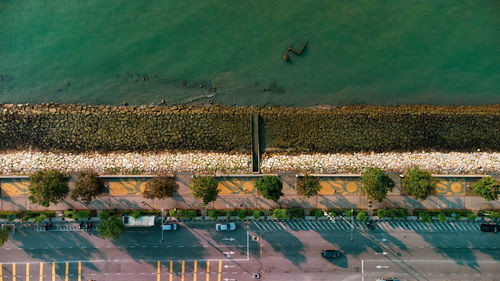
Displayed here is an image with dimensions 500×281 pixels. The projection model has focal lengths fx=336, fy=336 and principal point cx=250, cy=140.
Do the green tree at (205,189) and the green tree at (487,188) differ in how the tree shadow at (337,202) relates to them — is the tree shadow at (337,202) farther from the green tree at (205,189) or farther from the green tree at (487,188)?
the green tree at (487,188)

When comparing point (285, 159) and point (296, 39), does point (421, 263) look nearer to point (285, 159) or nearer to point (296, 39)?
point (285, 159)

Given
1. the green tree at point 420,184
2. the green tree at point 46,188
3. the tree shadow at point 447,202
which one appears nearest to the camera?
the green tree at point 46,188

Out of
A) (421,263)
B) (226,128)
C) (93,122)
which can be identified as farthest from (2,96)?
(421,263)

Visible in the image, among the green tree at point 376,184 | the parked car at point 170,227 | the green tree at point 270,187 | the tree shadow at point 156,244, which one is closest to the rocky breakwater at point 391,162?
the green tree at point 376,184

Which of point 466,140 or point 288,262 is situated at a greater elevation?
point 466,140

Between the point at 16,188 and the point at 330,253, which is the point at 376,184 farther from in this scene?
the point at 16,188

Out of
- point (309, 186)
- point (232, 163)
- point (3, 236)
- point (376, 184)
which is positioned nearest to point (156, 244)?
point (232, 163)

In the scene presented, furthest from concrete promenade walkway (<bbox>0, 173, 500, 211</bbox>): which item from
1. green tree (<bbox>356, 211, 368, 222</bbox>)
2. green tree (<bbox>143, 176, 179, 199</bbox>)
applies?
green tree (<bbox>143, 176, 179, 199</bbox>)
